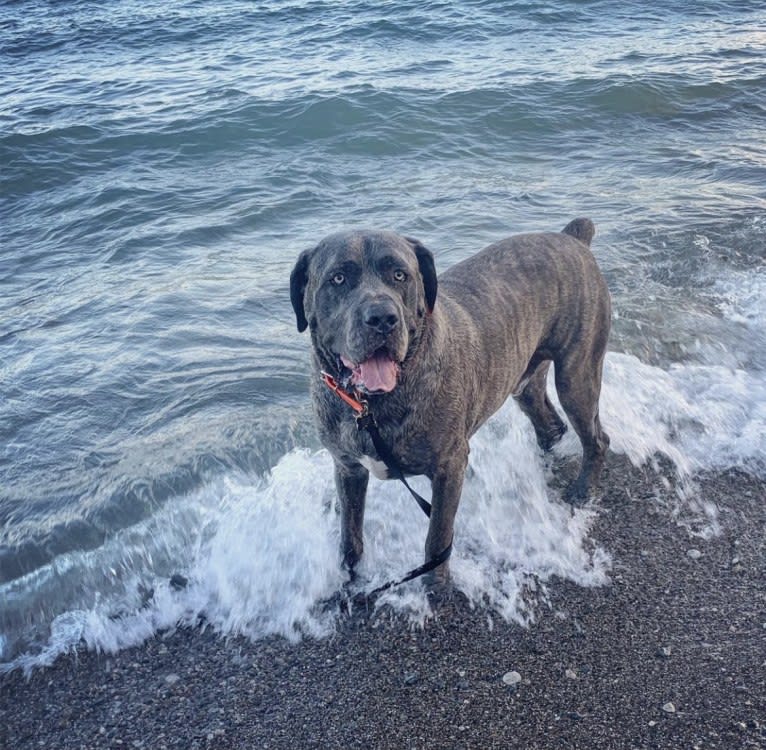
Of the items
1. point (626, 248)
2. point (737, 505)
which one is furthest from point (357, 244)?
point (626, 248)

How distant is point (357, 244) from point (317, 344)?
498 millimetres

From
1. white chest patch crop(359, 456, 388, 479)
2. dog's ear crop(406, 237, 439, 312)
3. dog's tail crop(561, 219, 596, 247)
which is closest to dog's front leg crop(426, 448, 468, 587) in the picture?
white chest patch crop(359, 456, 388, 479)

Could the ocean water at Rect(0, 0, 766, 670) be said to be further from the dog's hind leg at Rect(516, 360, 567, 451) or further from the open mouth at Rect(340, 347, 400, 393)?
the open mouth at Rect(340, 347, 400, 393)

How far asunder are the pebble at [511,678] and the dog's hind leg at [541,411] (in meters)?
2.08

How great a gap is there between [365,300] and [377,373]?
32 centimetres

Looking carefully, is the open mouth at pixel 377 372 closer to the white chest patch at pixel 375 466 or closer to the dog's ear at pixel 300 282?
the white chest patch at pixel 375 466

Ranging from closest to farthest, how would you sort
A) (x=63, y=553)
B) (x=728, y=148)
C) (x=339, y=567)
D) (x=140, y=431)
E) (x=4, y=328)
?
(x=339, y=567), (x=63, y=553), (x=140, y=431), (x=4, y=328), (x=728, y=148)

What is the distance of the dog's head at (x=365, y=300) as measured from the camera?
10.8 feet

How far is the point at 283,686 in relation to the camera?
345cm

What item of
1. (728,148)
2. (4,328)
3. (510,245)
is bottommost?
(728,148)

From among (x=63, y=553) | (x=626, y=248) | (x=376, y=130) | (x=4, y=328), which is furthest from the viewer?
(x=376, y=130)

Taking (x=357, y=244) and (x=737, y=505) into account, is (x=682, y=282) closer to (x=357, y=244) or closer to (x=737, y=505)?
(x=737, y=505)

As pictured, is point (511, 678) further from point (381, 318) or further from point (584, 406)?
point (584, 406)

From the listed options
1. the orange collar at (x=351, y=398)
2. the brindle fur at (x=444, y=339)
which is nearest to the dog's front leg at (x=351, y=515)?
the brindle fur at (x=444, y=339)
